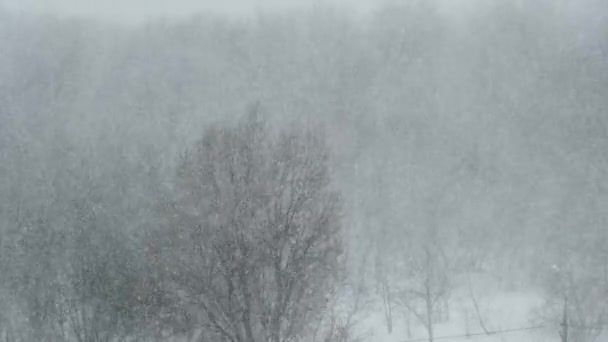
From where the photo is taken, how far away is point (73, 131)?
3028 centimetres

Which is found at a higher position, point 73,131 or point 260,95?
point 260,95

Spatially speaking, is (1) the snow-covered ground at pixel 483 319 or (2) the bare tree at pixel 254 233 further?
(1) the snow-covered ground at pixel 483 319

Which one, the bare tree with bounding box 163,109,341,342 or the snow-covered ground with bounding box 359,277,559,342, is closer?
the bare tree with bounding box 163,109,341,342

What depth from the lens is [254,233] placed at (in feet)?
34.2

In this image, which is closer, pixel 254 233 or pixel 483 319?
pixel 254 233

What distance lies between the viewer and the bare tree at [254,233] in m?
10.3

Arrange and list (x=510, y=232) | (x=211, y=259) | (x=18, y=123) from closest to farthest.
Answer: (x=211, y=259) → (x=18, y=123) → (x=510, y=232)

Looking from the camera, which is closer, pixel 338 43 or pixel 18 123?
pixel 18 123

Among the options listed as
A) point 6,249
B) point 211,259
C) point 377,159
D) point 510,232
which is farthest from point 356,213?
point 211,259

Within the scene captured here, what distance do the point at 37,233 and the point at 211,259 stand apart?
45.5 ft

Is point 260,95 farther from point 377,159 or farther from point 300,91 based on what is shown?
point 377,159

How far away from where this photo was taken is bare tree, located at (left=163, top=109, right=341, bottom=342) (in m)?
10.3

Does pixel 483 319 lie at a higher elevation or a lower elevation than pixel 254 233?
lower

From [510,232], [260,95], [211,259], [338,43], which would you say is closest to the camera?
[211,259]
